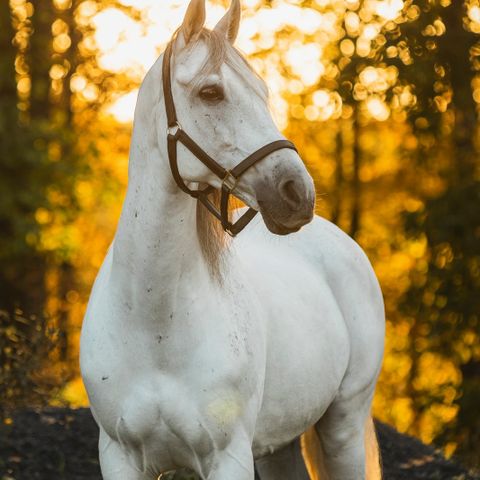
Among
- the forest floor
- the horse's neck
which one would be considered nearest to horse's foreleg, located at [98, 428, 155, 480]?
the horse's neck

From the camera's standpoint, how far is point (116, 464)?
11.2ft

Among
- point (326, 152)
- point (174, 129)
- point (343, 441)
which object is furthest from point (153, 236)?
point (326, 152)

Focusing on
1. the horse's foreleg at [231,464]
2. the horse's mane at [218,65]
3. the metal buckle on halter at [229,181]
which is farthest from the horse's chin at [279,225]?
the horse's foreleg at [231,464]

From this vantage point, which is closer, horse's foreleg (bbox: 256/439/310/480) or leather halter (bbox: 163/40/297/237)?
leather halter (bbox: 163/40/297/237)

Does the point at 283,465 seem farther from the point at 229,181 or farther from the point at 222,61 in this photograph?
the point at 222,61

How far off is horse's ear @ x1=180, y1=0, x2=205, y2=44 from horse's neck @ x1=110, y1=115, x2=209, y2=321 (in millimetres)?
387

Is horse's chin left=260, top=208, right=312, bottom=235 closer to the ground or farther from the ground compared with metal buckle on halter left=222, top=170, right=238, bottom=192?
closer to the ground

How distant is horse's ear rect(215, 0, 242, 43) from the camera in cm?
319

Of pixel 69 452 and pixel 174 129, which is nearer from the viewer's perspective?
pixel 174 129

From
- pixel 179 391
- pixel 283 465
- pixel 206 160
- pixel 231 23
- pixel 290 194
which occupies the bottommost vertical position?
pixel 283 465

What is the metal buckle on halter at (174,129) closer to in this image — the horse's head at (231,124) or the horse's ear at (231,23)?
A: the horse's head at (231,124)

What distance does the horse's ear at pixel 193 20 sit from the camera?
10.1 feet

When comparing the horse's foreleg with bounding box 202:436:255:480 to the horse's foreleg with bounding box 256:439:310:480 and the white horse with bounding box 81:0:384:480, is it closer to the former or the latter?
the white horse with bounding box 81:0:384:480

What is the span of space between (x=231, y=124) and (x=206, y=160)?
0.15 m
